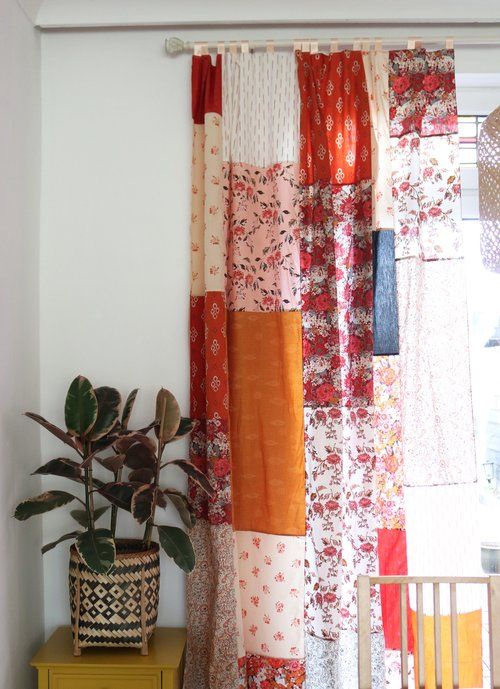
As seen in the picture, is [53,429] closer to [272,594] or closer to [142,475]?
[142,475]

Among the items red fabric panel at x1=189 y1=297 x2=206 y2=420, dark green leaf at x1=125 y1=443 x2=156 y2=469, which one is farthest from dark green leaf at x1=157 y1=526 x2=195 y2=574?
red fabric panel at x1=189 y1=297 x2=206 y2=420

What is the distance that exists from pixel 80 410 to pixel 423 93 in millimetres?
1619

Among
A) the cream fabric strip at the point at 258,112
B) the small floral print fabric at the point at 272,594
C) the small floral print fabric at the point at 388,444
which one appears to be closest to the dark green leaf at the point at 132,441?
the small floral print fabric at the point at 272,594

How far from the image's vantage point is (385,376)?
2486 millimetres

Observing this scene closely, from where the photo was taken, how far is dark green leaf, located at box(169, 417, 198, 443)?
2.28 meters

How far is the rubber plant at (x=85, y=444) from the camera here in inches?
81.8

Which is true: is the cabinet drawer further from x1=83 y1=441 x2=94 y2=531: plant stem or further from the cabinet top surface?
x1=83 y1=441 x2=94 y2=531: plant stem

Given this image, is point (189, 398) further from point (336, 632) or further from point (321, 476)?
point (336, 632)

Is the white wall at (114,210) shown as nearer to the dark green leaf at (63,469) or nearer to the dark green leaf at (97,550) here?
the dark green leaf at (63,469)

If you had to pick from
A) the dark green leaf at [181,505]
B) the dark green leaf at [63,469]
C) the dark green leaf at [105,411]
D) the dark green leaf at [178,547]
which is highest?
the dark green leaf at [105,411]

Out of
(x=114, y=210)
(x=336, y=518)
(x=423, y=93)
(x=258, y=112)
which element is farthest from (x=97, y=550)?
(x=423, y=93)

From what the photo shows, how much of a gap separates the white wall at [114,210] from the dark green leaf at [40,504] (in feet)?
1.31

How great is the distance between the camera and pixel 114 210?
2.58 meters

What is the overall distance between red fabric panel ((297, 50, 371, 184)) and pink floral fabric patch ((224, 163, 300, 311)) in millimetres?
111
